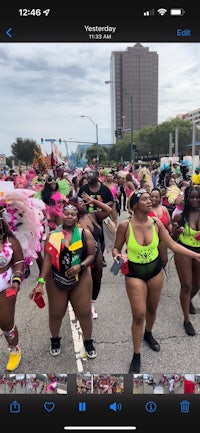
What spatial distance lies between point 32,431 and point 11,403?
0.64 ft

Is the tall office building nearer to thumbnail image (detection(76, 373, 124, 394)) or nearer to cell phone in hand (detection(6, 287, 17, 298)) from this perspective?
cell phone in hand (detection(6, 287, 17, 298))

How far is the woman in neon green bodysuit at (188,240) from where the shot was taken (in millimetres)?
3428

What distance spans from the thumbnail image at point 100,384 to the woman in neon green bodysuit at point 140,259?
884 millimetres

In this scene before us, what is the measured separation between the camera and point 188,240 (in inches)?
137

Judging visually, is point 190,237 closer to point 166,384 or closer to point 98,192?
point 98,192

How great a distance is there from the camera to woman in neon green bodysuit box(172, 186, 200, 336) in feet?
11.2

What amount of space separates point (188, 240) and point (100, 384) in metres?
2.00

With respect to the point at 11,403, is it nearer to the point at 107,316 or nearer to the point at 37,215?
the point at 37,215

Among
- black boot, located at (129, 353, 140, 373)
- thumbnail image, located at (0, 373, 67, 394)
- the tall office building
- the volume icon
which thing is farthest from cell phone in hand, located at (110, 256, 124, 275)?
the tall office building

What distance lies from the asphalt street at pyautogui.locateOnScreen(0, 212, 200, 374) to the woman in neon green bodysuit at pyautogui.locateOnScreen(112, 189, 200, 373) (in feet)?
0.87
